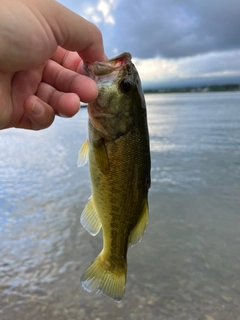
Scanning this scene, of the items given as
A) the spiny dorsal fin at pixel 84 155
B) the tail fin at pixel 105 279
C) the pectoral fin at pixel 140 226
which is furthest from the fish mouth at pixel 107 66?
the tail fin at pixel 105 279

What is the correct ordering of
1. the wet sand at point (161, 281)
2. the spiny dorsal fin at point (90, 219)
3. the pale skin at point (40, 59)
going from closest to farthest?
the pale skin at point (40, 59) → the spiny dorsal fin at point (90, 219) → the wet sand at point (161, 281)

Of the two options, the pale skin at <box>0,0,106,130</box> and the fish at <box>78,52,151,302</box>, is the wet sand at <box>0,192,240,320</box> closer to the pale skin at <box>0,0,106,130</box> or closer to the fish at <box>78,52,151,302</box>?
the fish at <box>78,52,151,302</box>

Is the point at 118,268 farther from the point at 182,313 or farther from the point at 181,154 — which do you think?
the point at 181,154

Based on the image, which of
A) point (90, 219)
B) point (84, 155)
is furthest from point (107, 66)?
point (90, 219)

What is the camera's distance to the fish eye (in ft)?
6.97

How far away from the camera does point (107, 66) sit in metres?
2.12

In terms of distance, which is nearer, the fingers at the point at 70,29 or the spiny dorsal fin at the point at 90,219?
the fingers at the point at 70,29

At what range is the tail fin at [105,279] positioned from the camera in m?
2.41

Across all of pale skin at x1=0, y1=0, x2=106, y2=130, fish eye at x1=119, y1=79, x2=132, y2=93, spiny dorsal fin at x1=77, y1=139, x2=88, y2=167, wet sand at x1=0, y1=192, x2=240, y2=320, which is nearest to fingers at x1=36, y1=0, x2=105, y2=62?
pale skin at x1=0, y1=0, x2=106, y2=130

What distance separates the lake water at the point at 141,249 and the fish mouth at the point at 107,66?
2.89 metres

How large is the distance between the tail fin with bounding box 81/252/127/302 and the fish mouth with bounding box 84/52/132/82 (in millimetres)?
1360

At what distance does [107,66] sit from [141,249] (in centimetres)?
368

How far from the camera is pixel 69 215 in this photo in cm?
643

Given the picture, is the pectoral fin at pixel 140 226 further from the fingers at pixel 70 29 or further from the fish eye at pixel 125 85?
the fingers at pixel 70 29
